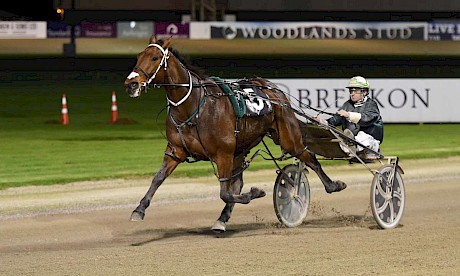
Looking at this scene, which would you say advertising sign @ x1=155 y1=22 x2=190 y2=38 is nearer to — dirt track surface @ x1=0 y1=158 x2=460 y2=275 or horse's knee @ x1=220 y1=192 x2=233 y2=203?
dirt track surface @ x1=0 y1=158 x2=460 y2=275

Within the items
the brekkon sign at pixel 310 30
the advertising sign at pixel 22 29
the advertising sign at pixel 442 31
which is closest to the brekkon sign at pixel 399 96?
the brekkon sign at pixel 310 30

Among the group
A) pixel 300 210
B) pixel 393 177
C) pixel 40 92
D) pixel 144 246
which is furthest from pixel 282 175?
pixel 40 92

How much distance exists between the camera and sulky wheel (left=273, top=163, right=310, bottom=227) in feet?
33.3

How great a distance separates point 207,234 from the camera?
9.84 metres

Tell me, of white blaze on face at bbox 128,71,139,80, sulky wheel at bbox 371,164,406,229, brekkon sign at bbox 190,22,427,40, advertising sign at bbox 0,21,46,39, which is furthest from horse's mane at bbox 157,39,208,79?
brekkon sign at bbox 190,22,427,40

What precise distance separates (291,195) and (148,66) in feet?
7.30

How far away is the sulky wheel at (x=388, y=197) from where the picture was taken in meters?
10.1

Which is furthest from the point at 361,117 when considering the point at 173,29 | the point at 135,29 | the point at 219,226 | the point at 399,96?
the point at 135,29

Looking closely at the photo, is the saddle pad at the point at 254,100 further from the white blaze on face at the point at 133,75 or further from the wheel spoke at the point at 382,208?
the wheel spoke at the point at 382,208

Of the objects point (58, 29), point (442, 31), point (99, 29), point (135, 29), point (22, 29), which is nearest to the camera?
point (22, 29)

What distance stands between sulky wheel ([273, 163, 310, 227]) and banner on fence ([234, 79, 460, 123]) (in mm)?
10974

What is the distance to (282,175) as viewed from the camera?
10.2 meters

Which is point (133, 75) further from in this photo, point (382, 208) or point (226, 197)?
point (382, 208)

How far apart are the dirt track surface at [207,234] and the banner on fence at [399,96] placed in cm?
768
